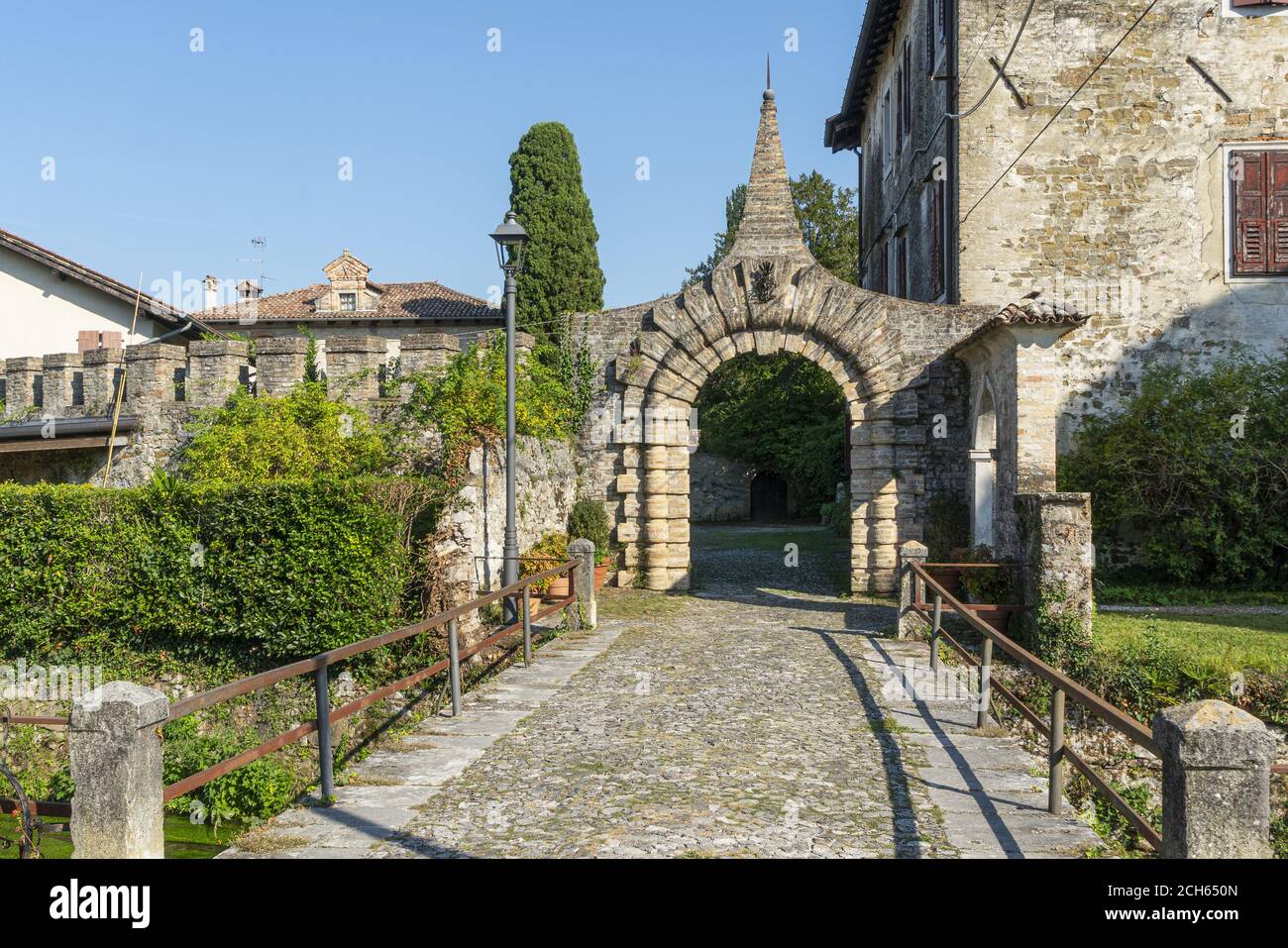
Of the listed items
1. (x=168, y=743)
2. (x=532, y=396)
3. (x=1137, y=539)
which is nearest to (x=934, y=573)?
(x=1137, y=539)

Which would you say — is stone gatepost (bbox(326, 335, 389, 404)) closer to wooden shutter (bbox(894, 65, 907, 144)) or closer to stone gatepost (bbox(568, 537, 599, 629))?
stone gatepost (bbox(568, 537, 599, 629))

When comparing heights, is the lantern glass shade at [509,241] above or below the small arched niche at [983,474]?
above

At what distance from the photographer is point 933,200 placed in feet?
52.0

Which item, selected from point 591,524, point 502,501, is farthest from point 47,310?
point 591,524

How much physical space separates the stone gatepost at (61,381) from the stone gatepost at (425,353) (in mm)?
5312

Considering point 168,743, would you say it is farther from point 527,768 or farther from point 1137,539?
A: point 1137,539

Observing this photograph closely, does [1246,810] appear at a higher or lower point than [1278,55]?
lower

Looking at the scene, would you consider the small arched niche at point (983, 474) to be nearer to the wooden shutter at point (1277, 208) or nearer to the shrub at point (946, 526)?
the shrub at point (946, 526)

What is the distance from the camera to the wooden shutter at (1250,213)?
45.4 ft

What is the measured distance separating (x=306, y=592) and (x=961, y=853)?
8.36 metres

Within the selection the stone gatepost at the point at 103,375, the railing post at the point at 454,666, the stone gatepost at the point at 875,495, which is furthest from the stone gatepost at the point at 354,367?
the railing post at the point at 454,666

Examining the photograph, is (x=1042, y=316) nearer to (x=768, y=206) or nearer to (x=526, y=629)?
(x=768, y=206)

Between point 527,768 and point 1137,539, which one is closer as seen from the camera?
point 527,768

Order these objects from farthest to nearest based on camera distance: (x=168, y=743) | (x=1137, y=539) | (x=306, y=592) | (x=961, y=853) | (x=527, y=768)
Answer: (x=1137, y=539) → (x=306, y=592) → (x=168, y=743) → (x=527, y=768) → (x=961, y=853)
